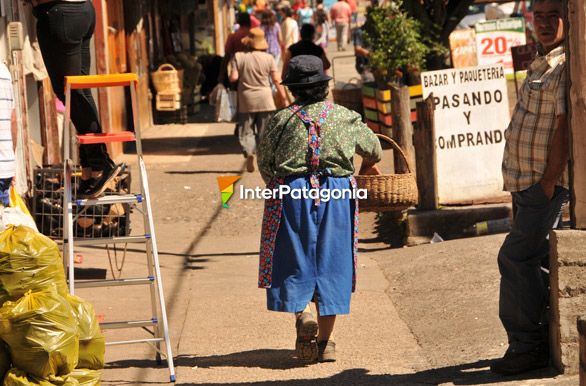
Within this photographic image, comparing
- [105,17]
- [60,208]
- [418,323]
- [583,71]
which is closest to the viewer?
[583,71]

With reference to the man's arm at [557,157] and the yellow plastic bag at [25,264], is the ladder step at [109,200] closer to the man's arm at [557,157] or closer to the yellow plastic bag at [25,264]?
the yellow plastic bag at [25,264]

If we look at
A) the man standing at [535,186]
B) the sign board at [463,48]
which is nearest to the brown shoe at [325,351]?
the man standing at [535,186]

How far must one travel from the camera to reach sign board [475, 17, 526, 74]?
763 inches

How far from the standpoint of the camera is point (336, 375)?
256 inches

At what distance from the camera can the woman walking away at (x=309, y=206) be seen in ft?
21.5

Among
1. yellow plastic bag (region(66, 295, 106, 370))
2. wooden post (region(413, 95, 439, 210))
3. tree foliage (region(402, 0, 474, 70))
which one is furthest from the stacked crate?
yellow plastic bag (region(66, 295, 106, 370))

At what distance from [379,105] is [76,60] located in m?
9.46

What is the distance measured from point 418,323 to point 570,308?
2.23 meters

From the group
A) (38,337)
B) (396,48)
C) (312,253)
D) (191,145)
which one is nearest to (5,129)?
(38,337)

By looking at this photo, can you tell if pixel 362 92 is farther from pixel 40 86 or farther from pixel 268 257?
pixel 268 257

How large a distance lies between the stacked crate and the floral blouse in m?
8.80

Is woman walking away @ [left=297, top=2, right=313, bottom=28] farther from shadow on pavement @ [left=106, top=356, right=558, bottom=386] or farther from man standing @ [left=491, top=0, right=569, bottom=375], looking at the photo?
man standing @ [left=491, top=0, right=569, bottom=375]

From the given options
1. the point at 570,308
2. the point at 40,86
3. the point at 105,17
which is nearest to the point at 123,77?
the point at 570,308

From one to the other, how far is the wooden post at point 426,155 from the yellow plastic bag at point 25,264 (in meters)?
5.44
